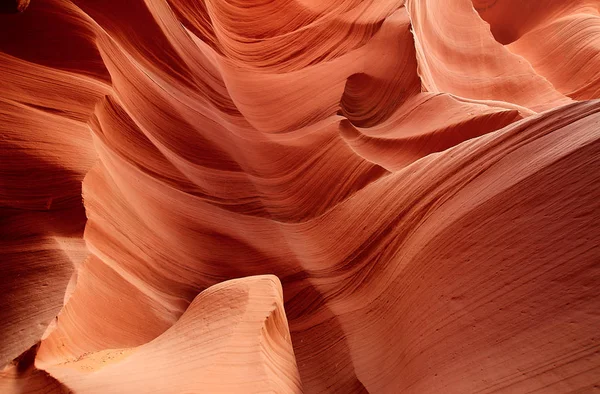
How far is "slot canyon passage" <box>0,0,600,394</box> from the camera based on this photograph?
1515mm

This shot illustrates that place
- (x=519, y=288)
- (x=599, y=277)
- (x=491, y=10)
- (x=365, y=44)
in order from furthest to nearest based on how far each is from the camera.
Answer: (x=491, y=10) < (x=365, y=44) < (x=519, y=288) < (x=599, y=277)

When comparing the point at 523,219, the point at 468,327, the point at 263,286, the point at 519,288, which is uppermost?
the point at 523,219

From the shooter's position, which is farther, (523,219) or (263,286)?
(263,286)

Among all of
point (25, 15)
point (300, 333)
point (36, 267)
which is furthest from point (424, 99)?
point (36, 267)

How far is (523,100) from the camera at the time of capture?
4.81m

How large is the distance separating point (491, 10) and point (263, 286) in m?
6.77

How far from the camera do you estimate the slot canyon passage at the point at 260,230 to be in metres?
1.51

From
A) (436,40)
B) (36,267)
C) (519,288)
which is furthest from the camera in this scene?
(436,40)

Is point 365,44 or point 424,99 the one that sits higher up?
point 365,44

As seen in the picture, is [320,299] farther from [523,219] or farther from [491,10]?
[491,10]


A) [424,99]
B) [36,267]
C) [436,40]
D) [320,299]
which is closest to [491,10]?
[436,40]

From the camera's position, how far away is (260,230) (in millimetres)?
2635

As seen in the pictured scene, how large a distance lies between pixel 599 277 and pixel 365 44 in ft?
10.5

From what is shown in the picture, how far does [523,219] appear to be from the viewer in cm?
163
